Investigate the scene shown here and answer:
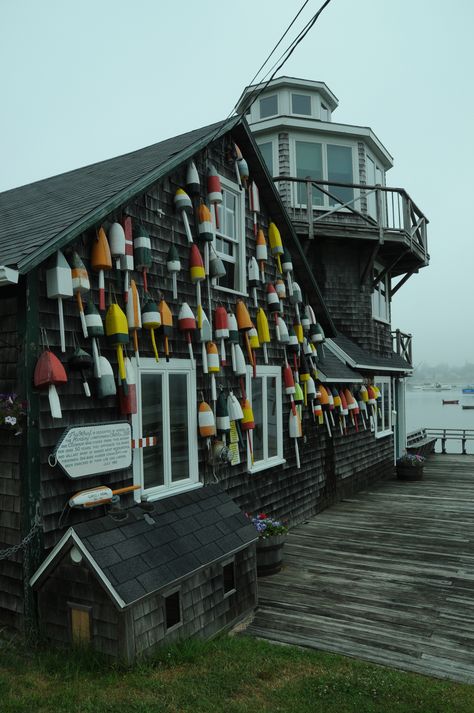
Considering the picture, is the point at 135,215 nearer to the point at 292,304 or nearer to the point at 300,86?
the point at 292,304

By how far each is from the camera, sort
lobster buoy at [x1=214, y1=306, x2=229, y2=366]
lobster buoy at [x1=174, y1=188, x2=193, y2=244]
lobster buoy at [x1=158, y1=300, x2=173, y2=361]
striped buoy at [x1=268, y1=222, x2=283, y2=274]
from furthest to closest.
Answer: striped buoy at [x1=268, y1=222, x2=283, y2=274] < lobster buoy at [x1=214, y1=306, x2=229, y2=366] < lobster buoy at [x1=174, y1=188, x2=193, y2=244] < lobster buoy at [x1=158, y1=300, x2=173, y2=361]

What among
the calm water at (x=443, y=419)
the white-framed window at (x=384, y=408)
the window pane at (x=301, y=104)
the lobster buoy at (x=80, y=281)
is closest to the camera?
the lobster buoy at (x=80, y=281)

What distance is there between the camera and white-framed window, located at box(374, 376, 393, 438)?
1566 cm

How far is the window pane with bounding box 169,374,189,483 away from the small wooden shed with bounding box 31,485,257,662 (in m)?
0.86

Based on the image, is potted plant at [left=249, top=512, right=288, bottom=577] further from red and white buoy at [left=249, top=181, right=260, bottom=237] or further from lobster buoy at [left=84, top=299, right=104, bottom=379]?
red and white buoy at [left=249, top=181, right=260, bottom=237]

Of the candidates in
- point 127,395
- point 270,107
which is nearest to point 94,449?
point 127,395

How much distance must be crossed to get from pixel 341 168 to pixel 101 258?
42.9 ft

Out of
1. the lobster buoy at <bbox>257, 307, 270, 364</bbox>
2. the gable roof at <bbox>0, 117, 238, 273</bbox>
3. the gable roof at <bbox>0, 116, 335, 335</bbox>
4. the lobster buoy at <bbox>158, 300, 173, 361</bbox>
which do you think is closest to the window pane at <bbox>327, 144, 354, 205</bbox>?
the gable roof at <bbox>0, 116, 335, 335</bbox>

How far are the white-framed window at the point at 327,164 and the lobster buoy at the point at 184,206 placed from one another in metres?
10.1

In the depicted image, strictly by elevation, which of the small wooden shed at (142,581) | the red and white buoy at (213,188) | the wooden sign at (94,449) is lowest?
the small wooden shed at (142,581)

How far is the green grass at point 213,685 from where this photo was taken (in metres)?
4.33

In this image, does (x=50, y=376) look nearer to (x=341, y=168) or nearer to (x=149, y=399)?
(x=149, y=399)

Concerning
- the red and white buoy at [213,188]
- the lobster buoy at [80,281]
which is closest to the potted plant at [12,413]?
the lobster buoy at [80,281]

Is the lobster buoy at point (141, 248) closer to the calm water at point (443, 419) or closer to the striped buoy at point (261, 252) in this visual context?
the striped buoy at point (261, 252)
